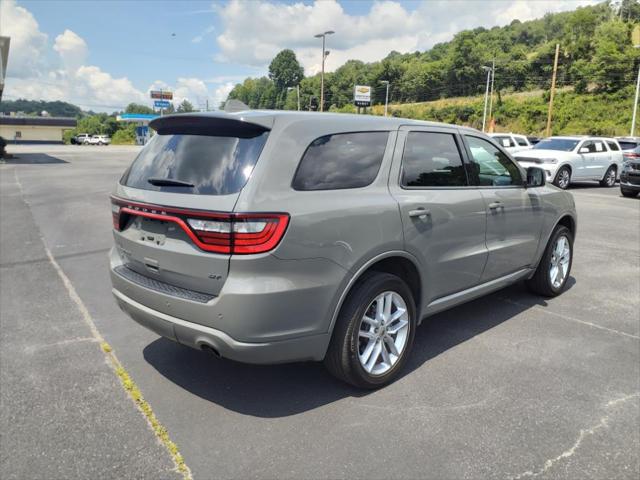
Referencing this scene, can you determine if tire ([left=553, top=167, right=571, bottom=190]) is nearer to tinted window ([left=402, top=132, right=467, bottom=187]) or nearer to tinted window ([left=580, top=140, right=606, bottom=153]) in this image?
tinted window ([left=580, top=140, right=606, bottom=153])

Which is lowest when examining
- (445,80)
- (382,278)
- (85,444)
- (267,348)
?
(85,444)

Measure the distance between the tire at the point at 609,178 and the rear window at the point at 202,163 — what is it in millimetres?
19081

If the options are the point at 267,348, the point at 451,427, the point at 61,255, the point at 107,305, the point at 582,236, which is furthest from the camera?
the point at 582,236

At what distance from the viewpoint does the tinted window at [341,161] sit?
296cm

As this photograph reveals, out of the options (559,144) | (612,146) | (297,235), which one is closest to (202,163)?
(297,235)

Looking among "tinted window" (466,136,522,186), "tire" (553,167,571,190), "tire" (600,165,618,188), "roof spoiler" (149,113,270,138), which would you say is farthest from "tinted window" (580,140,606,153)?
"roof spoiler" (149,113,270,138)

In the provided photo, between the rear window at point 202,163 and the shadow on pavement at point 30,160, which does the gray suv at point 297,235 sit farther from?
the shadow on pavement at point 30,160

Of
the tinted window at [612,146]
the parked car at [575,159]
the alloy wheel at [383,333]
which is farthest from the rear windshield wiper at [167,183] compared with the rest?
the tinted window at [612,146]

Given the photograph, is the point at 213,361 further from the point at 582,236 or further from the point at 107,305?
the point at 582,236

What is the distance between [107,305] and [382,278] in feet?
10.3

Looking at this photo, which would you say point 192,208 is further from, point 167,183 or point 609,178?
point 609,178

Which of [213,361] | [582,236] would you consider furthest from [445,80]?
[213,361]

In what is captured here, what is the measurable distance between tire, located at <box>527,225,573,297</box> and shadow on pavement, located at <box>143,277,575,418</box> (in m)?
0.99

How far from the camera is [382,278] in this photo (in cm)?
327
